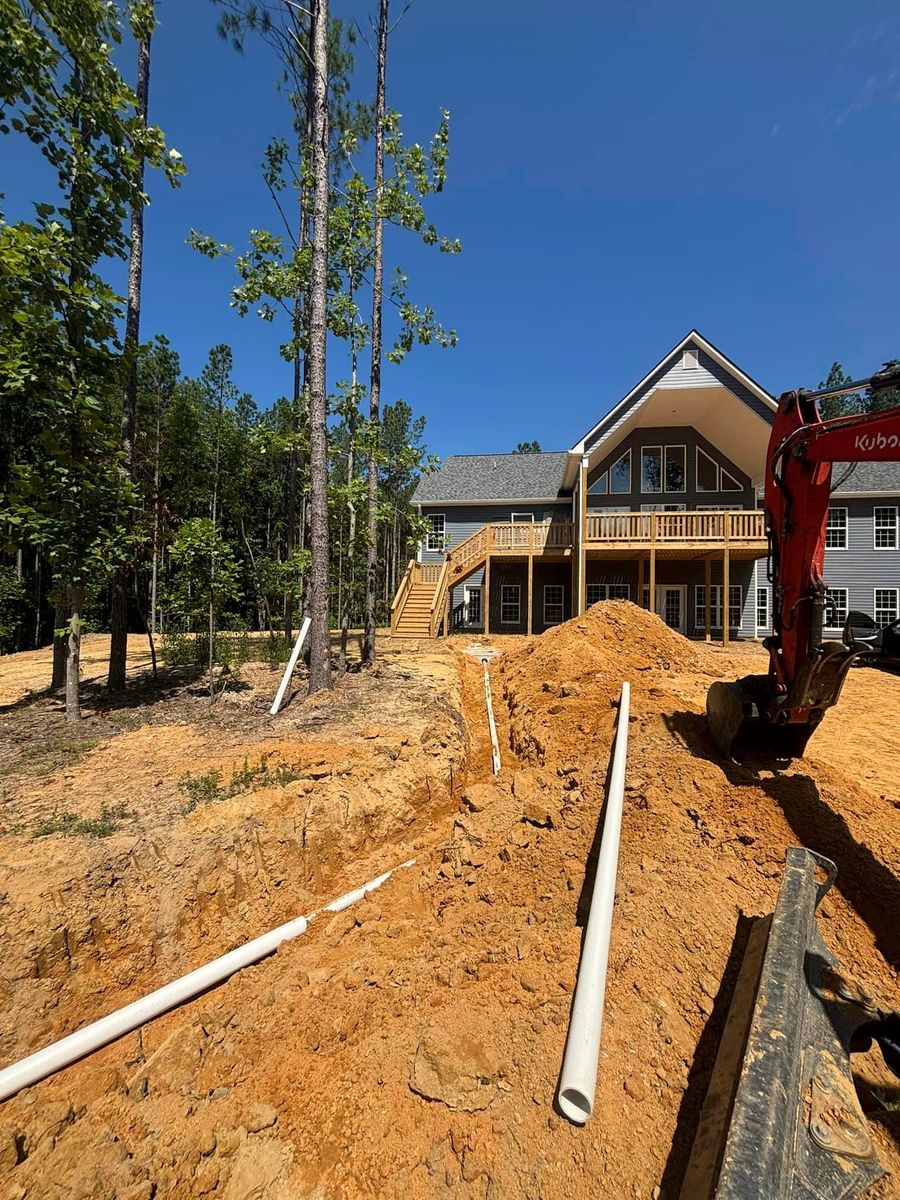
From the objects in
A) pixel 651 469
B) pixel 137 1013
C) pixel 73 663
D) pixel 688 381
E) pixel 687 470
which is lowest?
pixel 137 1013

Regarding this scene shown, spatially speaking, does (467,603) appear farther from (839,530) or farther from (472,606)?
(839,530)

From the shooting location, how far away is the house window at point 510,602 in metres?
21.6

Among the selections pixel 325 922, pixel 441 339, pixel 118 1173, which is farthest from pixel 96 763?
pixel 441 339

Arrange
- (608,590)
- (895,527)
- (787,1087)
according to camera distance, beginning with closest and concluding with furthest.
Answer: (787,1087)
(895,527)
(608,590)

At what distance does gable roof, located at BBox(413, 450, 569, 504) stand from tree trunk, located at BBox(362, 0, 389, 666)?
33.9 feet

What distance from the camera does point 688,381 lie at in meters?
15.7

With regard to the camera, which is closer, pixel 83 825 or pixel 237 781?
pixel 83 825

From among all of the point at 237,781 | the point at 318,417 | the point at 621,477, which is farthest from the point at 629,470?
the point at 237,781

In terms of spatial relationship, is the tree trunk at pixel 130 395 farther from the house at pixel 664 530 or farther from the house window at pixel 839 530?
the house window at pixel 839 530

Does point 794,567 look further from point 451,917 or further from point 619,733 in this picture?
point 451,917

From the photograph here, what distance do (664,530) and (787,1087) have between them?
1574 cm

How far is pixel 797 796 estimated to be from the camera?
4207 millimetres

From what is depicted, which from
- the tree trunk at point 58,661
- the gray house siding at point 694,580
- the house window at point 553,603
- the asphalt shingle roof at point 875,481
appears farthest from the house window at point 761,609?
the tree trunk at point 58,661

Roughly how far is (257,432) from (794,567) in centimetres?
867
